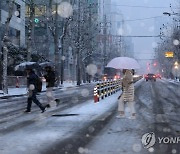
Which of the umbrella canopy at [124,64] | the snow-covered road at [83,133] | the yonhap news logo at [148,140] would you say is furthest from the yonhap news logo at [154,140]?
the umbrella canopy at [124,64]

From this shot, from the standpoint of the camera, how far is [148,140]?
9461 mm

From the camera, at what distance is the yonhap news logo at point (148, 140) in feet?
28.9

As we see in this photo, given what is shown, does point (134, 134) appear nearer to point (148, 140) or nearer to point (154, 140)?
point (148, 140)

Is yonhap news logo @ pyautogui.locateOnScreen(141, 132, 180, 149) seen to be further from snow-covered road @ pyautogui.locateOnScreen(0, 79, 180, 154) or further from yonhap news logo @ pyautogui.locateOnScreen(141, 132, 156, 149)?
snow-covered road @ pyautogui.locateOnScreen(0, 79, 180, 154)

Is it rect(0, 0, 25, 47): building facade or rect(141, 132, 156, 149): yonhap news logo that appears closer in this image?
rect(141, 132, 156, 149): yonhap news logo

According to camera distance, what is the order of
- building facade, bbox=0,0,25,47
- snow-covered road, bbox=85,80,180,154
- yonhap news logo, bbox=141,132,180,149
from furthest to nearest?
building facade, bbox=0,0,25,47 < yonhap news logo, bbox=141,132,180,149 < snow-covered road, bbox=85,80,180,154

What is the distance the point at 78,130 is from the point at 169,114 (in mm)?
5273

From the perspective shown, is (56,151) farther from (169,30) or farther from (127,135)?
(169,30)

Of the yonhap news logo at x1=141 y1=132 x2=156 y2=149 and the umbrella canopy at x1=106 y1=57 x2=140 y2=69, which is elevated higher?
the umbrella canopy at x1=106 y1=57 x2=140 y2=69

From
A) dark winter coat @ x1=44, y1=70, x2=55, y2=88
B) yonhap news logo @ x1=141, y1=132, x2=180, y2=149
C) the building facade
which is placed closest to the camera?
yonhap news logo @ x1=141, y1=132, x2=180, y2=149

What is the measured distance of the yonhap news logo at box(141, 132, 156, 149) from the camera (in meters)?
Result: 8.80

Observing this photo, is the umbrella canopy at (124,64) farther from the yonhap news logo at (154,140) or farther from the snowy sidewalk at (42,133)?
the yonhap news logo at (154,140)

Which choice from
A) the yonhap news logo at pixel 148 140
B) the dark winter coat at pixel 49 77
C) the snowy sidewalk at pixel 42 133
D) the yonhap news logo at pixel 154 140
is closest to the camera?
the snowy sidewalk at pixel 42 133

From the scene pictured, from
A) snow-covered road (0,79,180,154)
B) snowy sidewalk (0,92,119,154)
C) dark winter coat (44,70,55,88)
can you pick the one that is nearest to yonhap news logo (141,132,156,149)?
snow-covered road (0,79,180,154)
